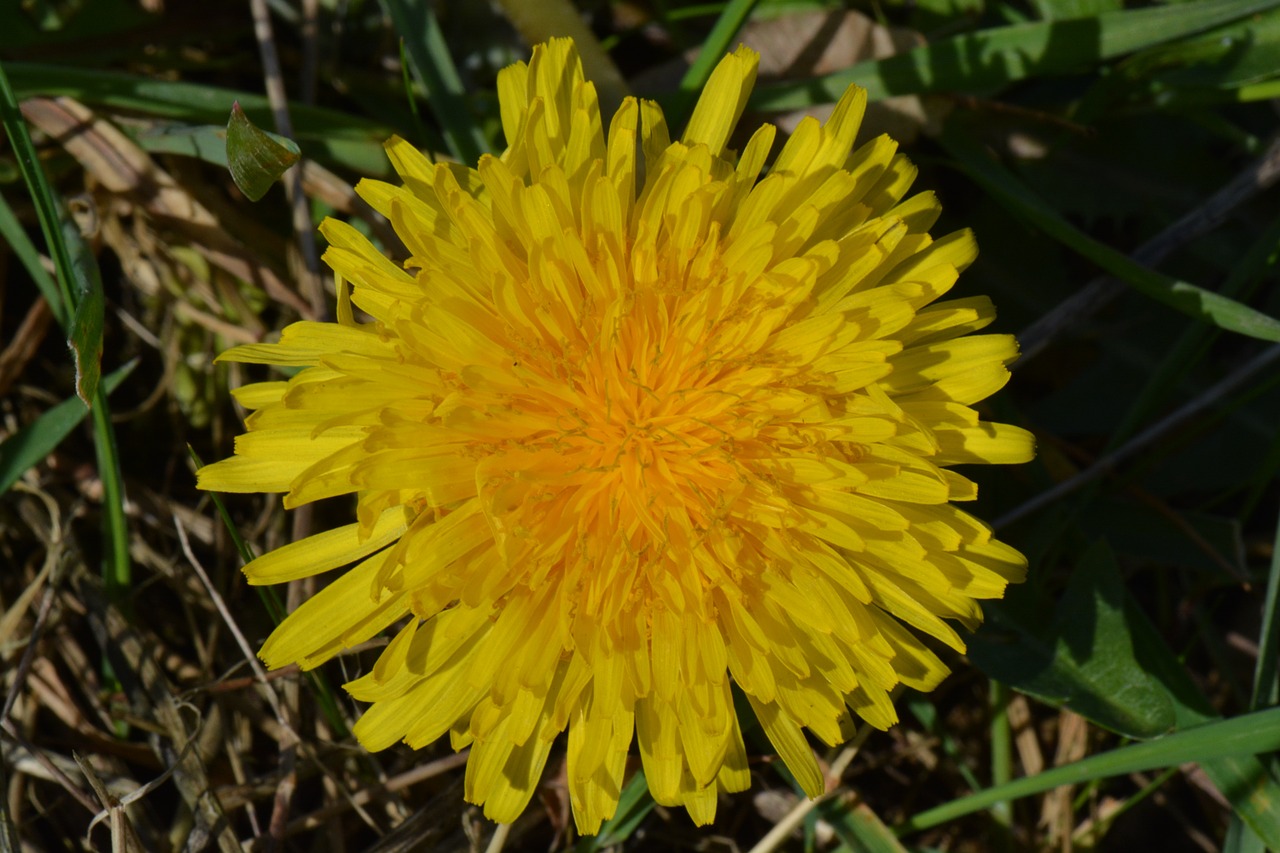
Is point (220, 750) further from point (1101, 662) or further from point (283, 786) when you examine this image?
point (1101, 662)

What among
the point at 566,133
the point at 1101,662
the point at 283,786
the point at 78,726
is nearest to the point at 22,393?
the point at 78,726

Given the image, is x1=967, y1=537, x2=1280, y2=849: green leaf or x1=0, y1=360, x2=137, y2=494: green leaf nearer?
x1=967, y1=537, x2=1280, y2=849: green leaf

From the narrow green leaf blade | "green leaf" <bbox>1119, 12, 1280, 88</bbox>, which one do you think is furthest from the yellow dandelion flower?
"green leaf" <bbox>1119, 12, 1280, 88</bbox>

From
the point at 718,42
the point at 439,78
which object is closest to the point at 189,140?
the point at 439,78

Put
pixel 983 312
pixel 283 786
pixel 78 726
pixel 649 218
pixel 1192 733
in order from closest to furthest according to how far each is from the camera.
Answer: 1. pixel 649 218
2. pixel 983 312
3. pixel 1192 733
4. pixel 283 786
5. pixel 78 726

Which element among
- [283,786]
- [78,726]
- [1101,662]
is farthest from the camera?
[78,726]

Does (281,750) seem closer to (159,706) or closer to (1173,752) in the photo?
(159,706)

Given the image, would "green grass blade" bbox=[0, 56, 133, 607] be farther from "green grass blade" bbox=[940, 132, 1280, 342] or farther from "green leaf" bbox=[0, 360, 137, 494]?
"green grass blade" bbox=[940, 132, 1280, 342]
